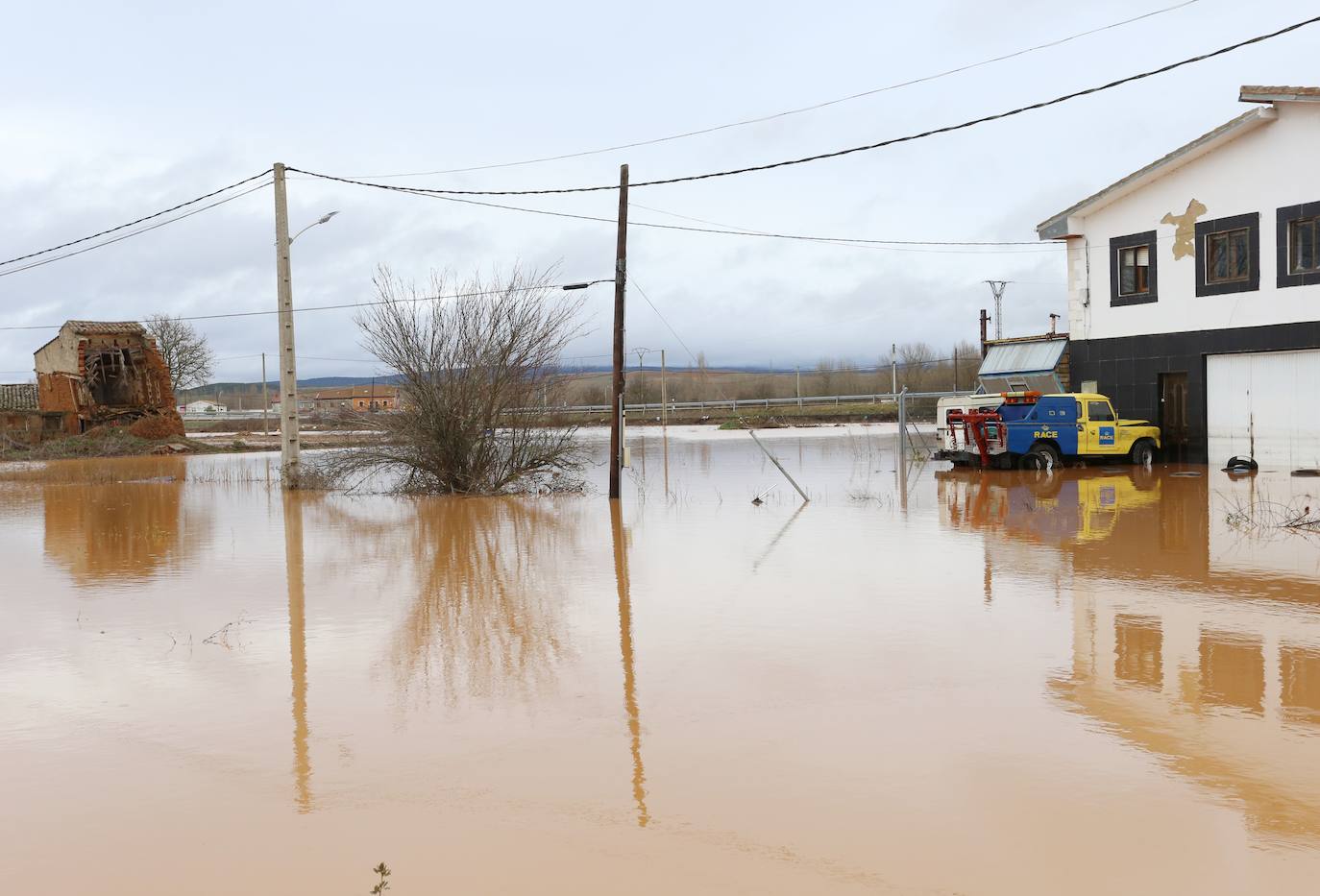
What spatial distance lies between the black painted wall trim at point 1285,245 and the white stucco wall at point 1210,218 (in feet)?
0.36

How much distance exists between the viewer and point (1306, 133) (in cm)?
2494

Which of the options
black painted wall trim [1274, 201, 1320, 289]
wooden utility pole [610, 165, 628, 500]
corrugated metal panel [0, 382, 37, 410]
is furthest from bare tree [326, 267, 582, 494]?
corrugated metal panel [0, 382, 37, 410]

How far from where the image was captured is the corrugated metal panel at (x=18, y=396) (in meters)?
52.0

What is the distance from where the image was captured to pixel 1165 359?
28141 mm

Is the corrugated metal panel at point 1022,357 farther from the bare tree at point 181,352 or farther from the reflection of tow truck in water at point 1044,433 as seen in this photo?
the bare tree at point 181,352

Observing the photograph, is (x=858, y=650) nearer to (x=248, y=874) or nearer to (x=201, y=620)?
(x=248, y=874)

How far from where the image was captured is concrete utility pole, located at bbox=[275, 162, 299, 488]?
84.4 ft

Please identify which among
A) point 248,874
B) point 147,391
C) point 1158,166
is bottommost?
point 248,874

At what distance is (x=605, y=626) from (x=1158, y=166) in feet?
76.2

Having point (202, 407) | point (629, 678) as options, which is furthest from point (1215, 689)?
point (202, 407)

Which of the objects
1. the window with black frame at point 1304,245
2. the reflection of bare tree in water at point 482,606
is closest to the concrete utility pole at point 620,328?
the reflection of bare tree in water at point 482,606

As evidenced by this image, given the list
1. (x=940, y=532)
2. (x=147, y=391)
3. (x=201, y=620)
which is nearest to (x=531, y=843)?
(x=201, y=620)

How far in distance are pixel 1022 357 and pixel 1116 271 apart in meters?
3.85

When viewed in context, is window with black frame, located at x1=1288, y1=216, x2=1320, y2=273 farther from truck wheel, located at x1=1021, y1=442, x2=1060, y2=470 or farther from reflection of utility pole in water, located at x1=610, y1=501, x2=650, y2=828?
reflection of utility pole in water, located at x1=610, y1=501, x2=650, y2=828
